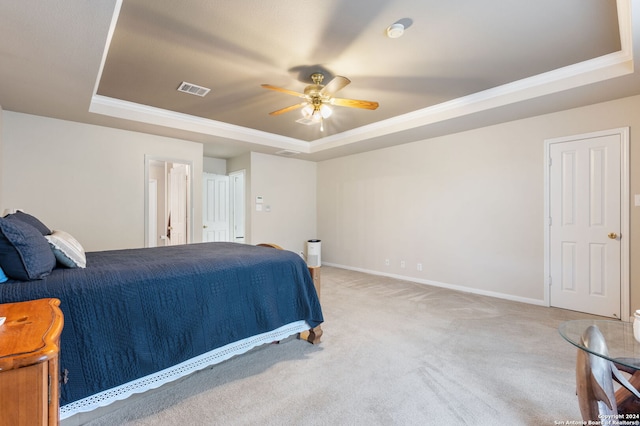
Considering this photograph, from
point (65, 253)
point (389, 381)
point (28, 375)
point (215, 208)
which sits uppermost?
point (215, 208)

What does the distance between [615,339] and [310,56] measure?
298 centimetres

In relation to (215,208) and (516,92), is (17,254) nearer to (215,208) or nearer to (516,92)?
(516,92)

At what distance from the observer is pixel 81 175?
3920mm

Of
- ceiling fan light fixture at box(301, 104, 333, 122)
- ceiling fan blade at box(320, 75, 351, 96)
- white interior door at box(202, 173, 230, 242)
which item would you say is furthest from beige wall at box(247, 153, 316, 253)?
ceiling fan blade at box(320, 75, 351, 96)

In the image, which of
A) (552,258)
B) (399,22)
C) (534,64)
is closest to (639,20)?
(534,64)

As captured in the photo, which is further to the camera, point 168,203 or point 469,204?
point 168,203

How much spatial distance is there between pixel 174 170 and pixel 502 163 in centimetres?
542

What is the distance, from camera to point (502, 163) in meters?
4.03

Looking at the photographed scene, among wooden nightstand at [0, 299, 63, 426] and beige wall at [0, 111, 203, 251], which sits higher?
beige wall at [0, 111, 203, 251]

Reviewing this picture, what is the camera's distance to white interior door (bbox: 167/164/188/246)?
5011mm

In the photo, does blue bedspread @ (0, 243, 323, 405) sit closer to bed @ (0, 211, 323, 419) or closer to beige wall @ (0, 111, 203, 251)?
bed @ (0, 211, 323, 419)

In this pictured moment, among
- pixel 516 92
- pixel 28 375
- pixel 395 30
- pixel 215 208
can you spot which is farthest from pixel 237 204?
pixel 28 375

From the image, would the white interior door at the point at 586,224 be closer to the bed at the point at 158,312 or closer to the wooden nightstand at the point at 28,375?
the bed at the point at 158,312

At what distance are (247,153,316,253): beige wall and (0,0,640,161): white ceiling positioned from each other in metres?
1.93
